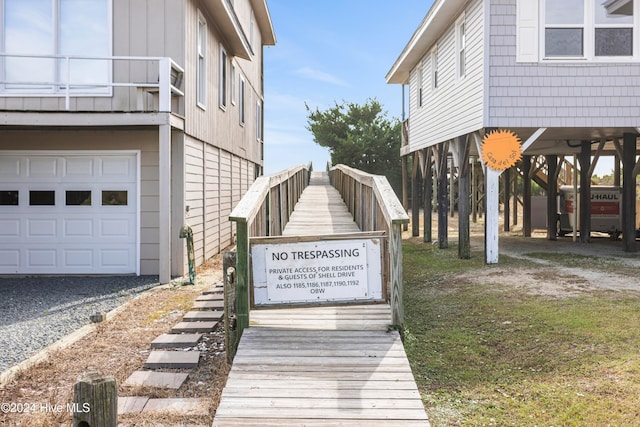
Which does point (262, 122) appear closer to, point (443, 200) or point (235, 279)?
point (443, 200)

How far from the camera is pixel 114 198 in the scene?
11.0 metres

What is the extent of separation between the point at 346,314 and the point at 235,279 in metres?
1.19

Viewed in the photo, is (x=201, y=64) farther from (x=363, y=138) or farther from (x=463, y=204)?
(x=363, y=138)

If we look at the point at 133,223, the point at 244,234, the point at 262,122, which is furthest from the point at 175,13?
the point at 262,122

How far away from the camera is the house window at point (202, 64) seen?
1240cm

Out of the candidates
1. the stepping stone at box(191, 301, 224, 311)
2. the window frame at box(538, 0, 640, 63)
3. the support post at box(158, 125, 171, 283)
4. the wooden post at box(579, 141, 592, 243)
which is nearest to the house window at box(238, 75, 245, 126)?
the support post at box(158, 125, 171, 283)

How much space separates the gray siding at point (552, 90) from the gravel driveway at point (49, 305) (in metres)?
7.77

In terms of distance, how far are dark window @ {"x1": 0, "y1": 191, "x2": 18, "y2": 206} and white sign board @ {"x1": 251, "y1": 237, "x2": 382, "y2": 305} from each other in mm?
7920

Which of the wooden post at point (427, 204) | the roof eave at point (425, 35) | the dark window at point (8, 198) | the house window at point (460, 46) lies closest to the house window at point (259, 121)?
the roof eave at point (425, 35)

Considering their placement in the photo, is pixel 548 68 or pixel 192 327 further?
pixel 548 68

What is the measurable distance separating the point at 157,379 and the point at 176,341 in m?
1.05

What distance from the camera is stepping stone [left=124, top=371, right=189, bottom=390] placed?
4836 millimetres

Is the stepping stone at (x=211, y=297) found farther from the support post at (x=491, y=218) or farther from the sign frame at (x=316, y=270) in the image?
the support post at (x=491, y=218)

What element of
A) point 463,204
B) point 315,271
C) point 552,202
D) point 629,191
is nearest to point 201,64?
point 463,204
